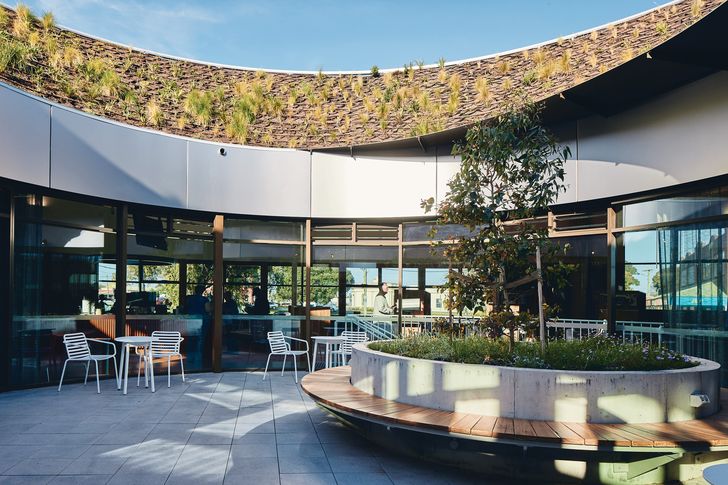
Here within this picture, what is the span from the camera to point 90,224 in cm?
1025

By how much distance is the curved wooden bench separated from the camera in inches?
179

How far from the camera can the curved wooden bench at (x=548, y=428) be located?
4559mm

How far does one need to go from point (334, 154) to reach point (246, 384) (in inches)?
188

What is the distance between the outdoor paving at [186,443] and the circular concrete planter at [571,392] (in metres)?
0.67

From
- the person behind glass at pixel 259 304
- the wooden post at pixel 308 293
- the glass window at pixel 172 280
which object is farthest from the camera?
the wooden post at pixel 308 293

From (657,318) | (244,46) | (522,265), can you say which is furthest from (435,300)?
(244,46)

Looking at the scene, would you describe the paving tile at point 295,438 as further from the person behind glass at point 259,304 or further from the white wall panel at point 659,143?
the white wall panel at point 659,143

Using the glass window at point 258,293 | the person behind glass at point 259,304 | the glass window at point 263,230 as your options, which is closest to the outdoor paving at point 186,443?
the glass window at point 258,293

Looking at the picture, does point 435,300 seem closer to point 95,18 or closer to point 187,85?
point 187,85

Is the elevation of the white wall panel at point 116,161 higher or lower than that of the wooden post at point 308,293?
higher

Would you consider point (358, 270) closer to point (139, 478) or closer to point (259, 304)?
point (259, 304)

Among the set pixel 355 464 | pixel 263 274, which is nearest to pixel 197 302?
pixel 263 274

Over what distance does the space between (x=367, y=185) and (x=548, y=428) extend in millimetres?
7597

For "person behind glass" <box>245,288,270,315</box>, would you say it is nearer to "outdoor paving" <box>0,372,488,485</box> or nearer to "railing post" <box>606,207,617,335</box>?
"outdoor paving" <box>0,372,488,485</box>
